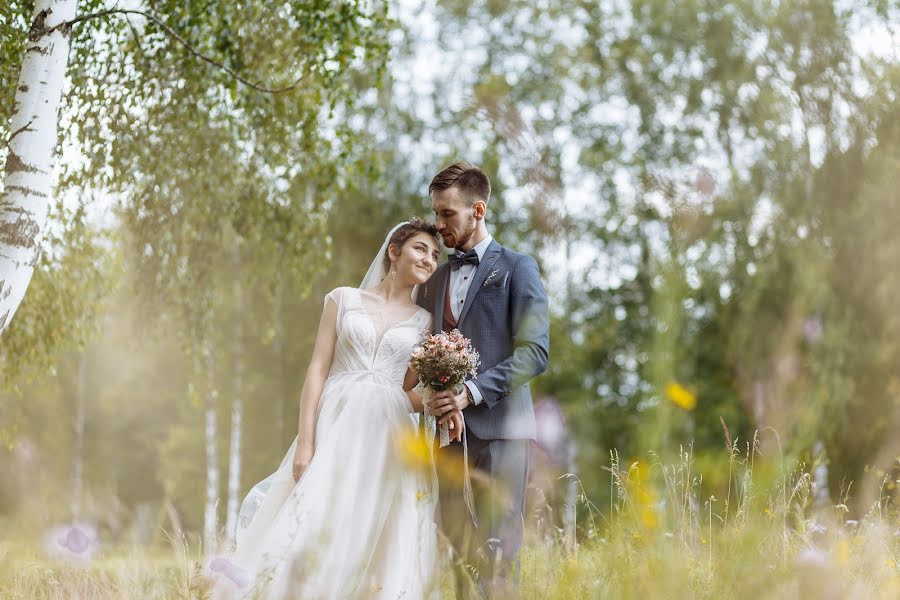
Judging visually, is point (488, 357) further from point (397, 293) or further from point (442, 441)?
point (397, 293)

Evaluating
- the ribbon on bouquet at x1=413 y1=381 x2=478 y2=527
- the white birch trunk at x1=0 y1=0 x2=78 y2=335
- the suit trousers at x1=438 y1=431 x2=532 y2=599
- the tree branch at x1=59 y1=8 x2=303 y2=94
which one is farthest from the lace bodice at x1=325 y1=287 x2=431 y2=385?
the tree branch at x1=59 y1=8 x2=303 y2=94

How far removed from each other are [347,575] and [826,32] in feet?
40.7

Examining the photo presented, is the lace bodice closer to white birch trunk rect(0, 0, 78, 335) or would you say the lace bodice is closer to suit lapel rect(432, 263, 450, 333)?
suit lapel rect(432, 263, 450, 333)

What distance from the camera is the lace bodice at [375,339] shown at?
161 inches

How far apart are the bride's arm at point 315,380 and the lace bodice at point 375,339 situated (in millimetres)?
36

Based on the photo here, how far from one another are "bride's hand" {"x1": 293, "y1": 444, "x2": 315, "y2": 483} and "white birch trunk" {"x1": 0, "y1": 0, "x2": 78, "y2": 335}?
4.95 ft

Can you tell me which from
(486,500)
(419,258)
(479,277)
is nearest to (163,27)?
(419,258)

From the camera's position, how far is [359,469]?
3877 millimetres

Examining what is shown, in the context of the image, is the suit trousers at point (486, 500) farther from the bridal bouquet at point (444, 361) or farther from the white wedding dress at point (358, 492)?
the bridal bouquet at point (444, 361)

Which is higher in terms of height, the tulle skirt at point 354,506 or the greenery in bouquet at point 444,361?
the greenery in bouquet at point 444,361

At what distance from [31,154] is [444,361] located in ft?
7.55

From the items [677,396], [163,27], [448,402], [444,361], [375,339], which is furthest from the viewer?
[163,27]

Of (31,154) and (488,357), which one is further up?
(31,154)

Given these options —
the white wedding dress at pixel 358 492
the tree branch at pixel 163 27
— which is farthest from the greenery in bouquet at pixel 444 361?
the tree branch at pixel 163 27
